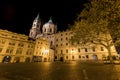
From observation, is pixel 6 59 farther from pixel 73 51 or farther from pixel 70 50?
pixel 73 51

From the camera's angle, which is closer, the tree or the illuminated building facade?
the tree

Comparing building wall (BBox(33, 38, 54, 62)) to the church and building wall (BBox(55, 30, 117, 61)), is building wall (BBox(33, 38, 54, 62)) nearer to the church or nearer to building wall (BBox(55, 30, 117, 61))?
the church

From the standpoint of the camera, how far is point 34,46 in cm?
4291

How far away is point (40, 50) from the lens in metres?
45.7

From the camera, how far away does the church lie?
33.4m

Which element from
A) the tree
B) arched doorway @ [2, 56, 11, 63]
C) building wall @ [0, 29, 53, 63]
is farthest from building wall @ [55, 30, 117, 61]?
arched doorway @ [2, 56, 11, 63]

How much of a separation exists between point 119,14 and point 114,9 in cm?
116

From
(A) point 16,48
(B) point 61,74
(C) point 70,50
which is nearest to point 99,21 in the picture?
(B) point 61,74

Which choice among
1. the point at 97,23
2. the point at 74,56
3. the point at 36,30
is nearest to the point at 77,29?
the point at 97,23

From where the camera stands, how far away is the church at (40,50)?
3341 cm

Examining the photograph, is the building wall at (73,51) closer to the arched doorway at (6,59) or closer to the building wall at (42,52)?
the building wall at (42,52)

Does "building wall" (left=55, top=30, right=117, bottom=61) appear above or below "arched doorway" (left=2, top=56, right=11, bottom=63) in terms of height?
above

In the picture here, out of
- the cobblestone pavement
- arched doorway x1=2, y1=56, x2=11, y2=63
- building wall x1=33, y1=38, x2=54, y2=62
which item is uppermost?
building wall x1=33, y1=38, x2=54, y2=62

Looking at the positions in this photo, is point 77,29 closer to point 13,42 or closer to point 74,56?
point 13,42
